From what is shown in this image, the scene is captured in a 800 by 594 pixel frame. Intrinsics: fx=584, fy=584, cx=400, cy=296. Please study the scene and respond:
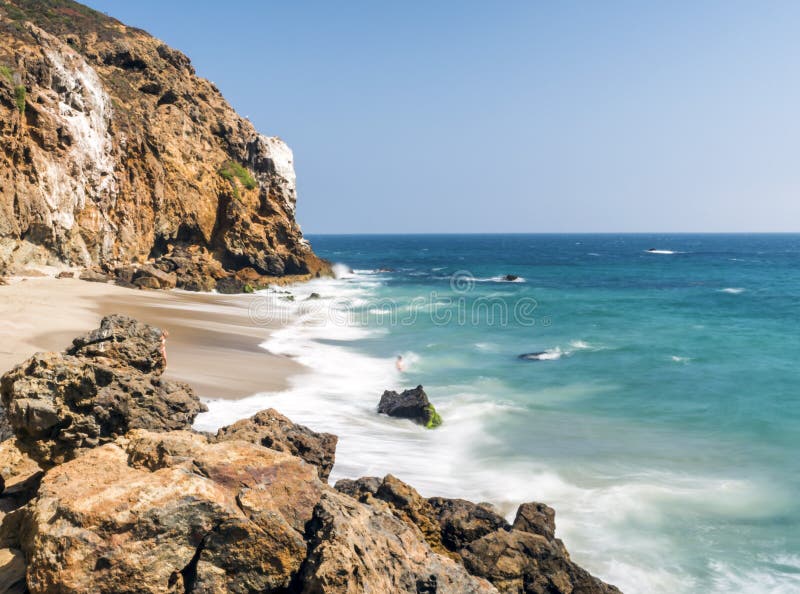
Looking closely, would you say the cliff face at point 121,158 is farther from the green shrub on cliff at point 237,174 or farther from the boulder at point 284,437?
the boulder at point 284,437

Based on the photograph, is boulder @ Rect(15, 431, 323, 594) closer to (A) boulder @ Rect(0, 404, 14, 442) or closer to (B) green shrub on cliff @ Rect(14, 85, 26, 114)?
(A) boulder @ Rect(0, 404, 14, 442)

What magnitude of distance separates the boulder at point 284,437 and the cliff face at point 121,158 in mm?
23810

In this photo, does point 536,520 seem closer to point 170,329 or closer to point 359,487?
point 359,487

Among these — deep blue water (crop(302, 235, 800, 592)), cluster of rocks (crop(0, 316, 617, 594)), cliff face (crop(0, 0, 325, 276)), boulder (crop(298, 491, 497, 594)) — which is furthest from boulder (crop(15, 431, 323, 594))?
cliff face (crop(0, 0, 325, 276))

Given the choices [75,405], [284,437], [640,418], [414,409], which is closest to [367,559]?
[284,437]

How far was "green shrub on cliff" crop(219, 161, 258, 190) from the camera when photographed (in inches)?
1724

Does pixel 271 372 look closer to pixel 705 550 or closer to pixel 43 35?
pixel 705 550

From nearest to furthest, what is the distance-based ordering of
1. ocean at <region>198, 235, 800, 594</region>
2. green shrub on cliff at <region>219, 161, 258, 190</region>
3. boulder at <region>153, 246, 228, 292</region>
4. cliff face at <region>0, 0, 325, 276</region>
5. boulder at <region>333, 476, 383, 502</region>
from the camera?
boulder at <region>333, 476, 383, 502</region> → ocean at <region>198, 235, 800, 594</region> → cliff face at <region>0, 0, 325, 276</region> → boulder at <region>153, 246, 228, 292</region> → green shrub on cliff at <region>219, 161, 258, 190</region>

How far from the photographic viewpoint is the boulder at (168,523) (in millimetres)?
4121

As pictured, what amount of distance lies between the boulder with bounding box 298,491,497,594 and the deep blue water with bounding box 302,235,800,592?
15.5ft

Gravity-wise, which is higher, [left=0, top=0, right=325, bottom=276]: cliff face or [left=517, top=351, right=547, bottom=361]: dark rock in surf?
[left=0, top=0, right=325, bottom=276]: cliff face

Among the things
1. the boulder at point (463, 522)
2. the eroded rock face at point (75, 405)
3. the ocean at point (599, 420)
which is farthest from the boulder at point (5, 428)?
the boulder at point (463, 522)

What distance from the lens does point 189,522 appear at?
14.5ft

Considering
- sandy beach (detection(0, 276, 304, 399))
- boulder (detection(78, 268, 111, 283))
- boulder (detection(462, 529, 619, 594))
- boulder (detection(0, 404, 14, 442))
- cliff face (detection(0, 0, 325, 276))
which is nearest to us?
boulder (detection(462, 529, 619, 594))
